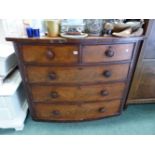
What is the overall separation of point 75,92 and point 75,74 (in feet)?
0.61

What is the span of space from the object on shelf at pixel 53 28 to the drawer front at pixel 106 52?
0.81 feet

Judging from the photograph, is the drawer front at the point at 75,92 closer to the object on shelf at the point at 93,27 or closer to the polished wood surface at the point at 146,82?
the polished wood surface at the point at 146,82

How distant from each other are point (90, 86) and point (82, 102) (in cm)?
19

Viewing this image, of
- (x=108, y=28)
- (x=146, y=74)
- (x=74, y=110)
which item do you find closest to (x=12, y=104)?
(x=74, y=110)

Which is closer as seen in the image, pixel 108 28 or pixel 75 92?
pixel 108 28

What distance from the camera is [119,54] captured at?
110 centimetres

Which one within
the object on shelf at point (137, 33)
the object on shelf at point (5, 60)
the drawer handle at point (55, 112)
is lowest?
the drawer handle at point (55, 112)

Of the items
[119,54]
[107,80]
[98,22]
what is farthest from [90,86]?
[98,22]

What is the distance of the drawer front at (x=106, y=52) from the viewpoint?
1.04 metres

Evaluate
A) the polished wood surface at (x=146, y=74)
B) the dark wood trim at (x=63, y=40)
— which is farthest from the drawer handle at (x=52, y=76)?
the polished wood surface at (x=146, y=74)

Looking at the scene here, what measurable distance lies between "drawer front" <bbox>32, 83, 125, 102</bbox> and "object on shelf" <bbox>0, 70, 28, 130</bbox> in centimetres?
20

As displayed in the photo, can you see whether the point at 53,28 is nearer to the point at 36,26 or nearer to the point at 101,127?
the point at 36,26

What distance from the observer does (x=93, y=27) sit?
3.50 feet
